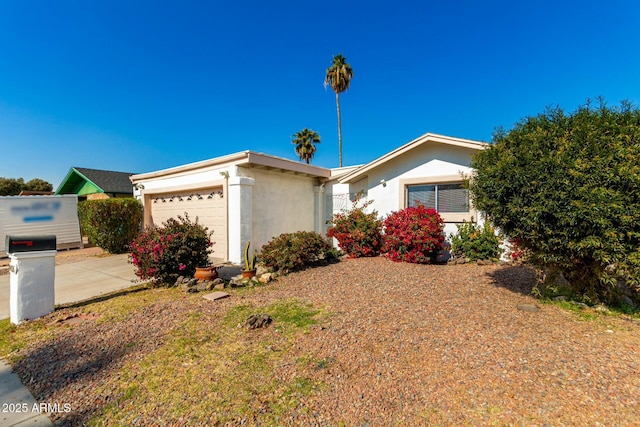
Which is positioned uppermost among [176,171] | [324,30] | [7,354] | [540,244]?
[324,30]

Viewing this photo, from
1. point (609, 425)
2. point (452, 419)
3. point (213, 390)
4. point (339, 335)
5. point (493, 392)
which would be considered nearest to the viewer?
point (609, 425)

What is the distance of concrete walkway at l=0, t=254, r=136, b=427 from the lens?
2.60 metres

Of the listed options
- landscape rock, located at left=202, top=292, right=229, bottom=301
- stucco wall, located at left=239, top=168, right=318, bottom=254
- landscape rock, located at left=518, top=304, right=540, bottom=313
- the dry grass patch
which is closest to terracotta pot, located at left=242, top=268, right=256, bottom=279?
landscape rock, located at left=202, top=292, right=229, bottom=301

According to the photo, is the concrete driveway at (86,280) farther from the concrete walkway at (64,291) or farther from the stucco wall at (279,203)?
the stucco wall at (279,203)

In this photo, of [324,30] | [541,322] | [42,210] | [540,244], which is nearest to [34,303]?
[541,322]

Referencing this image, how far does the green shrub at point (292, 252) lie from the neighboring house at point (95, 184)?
15617 mm

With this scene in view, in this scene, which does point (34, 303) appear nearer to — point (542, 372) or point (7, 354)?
point (7, 354)

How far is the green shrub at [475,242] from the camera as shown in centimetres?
787

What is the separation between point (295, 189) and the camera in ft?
36.0

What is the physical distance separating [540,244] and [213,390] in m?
4.65

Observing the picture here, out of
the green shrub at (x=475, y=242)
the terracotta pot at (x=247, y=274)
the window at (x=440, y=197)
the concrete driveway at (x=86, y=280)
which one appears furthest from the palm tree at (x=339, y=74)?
the terracotta pot at (x=247, y=274)

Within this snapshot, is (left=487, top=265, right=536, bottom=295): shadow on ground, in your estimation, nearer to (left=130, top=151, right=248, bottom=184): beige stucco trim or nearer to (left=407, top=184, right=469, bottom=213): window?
(left=407, top=184, right=469, bottom=213): window

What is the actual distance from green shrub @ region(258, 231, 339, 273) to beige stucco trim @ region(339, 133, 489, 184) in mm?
3322

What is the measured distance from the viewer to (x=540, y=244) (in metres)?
4.23
